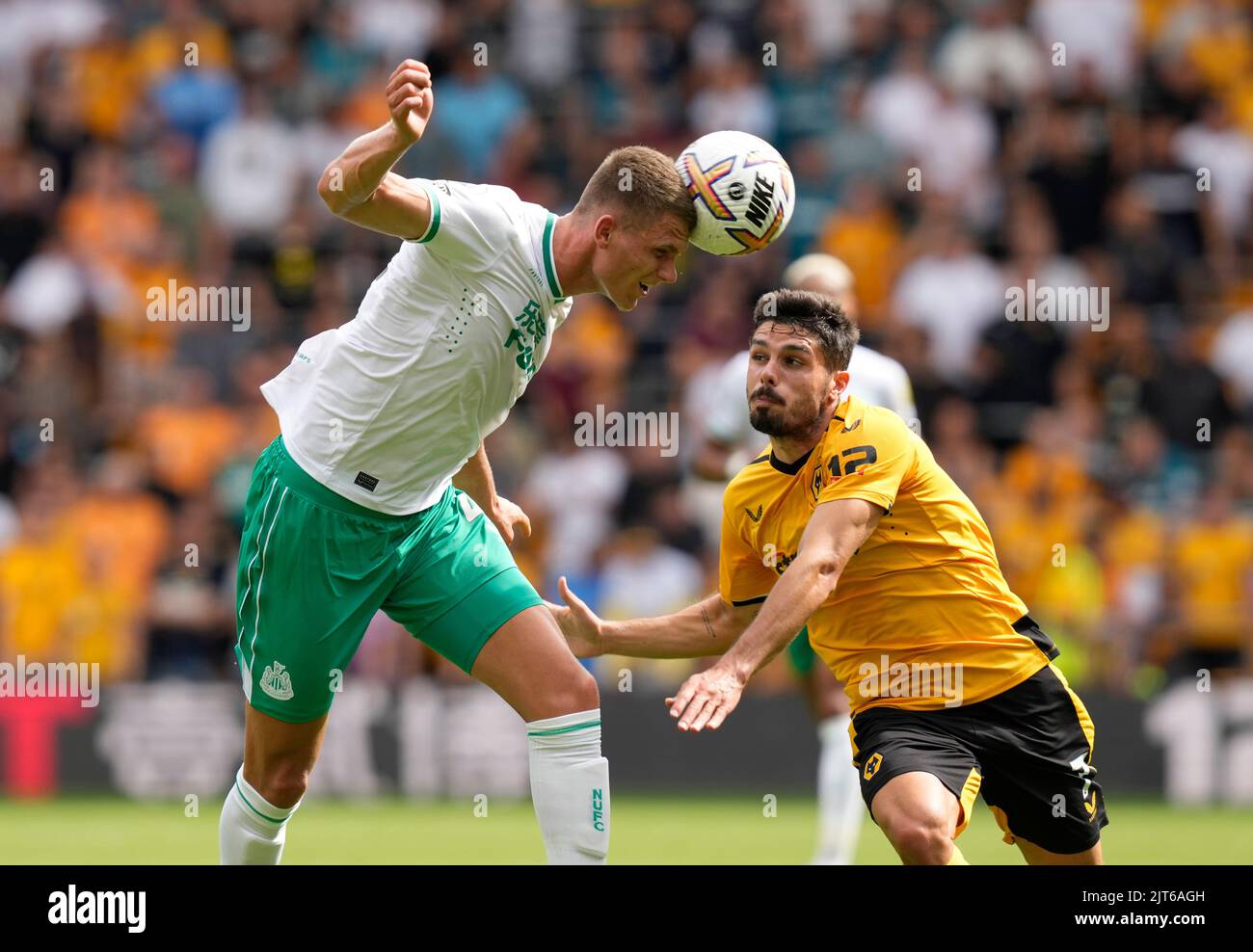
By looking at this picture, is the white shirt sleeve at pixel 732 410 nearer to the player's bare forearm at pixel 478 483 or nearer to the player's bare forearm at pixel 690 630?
the player's bare forearm at pixel 478 483

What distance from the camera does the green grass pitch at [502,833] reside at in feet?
32.8

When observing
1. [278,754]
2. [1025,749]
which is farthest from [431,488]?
[1025,749]

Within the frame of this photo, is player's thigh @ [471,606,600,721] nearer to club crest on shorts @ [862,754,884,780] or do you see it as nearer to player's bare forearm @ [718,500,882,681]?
player's bare forearm @ [718,500,882,681]

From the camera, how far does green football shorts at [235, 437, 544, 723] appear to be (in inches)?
252

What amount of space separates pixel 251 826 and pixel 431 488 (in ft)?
4.47

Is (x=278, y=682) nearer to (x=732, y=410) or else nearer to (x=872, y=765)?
(x=872, y=765)

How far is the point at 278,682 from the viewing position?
6.39 metres

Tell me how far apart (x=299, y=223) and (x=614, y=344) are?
298 centimetres

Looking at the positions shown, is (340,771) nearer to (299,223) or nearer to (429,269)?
(299,223)

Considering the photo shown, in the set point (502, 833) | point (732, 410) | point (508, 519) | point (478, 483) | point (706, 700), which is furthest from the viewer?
point (502, 833)

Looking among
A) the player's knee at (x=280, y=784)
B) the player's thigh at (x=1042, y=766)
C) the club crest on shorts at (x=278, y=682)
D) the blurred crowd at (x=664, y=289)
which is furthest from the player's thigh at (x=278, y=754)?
the blurred crowd at (x=664, y=289)

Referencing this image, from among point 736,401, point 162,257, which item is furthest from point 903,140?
point 736,401

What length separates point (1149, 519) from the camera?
45.9 feet

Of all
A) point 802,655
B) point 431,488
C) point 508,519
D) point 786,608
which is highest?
point 431,488
